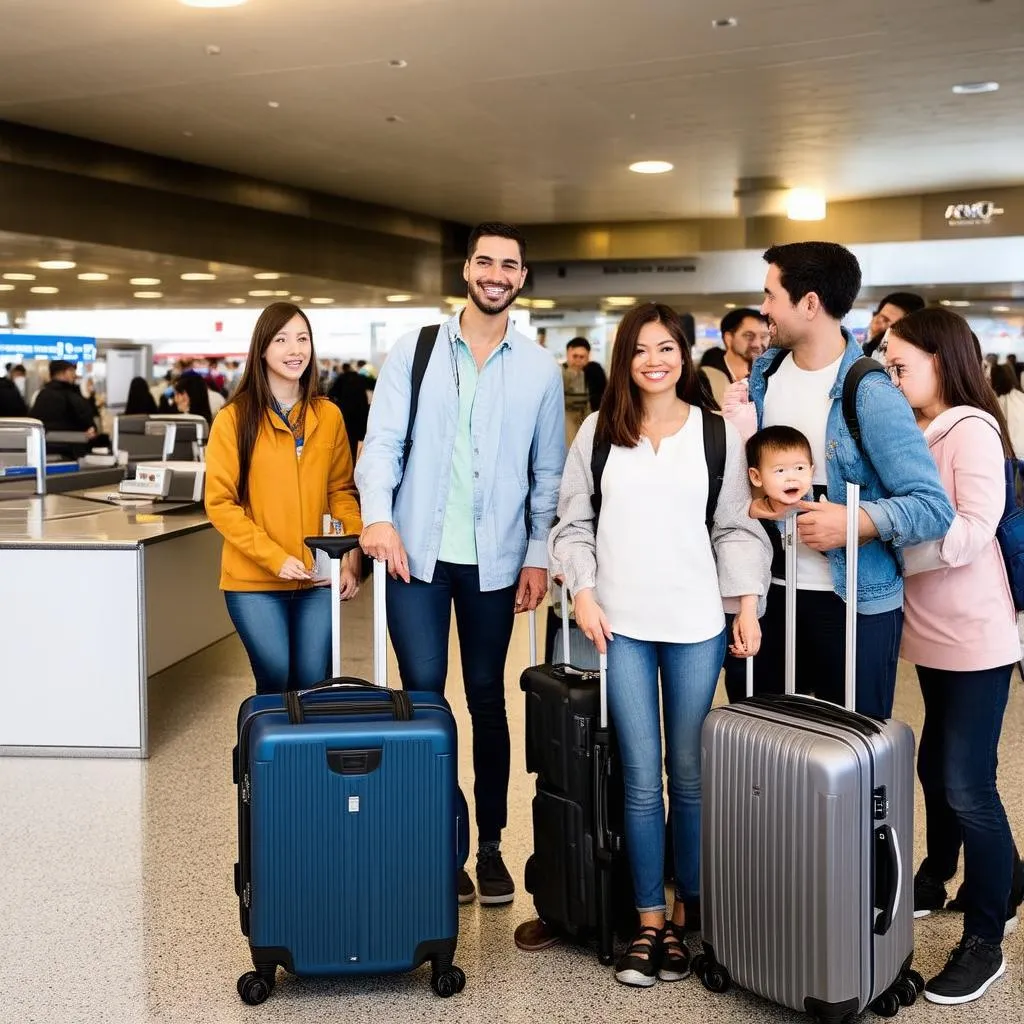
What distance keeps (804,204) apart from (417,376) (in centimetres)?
780

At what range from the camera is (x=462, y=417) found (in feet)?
9.50

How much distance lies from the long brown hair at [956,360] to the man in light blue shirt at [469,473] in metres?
0.86

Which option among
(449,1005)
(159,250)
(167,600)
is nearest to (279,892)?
(449,1005)

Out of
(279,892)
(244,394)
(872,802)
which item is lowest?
(279,892)

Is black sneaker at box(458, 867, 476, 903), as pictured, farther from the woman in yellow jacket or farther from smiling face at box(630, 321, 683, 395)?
smiling face at box(630, 321, 683, 395)

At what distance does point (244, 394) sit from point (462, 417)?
0.79 metres

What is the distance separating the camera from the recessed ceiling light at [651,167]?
8.52 metres

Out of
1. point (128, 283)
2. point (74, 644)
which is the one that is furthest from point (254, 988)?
point (128, 283)

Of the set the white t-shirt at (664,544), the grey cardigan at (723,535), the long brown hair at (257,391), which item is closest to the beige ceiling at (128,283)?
the long brown hair at (257,391)

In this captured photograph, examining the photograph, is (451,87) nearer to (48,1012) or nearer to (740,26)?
(740,26)

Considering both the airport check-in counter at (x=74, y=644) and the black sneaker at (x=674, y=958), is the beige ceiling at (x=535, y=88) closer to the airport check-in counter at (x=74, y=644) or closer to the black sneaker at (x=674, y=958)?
the airport check-in counter at (x=74, y=644)

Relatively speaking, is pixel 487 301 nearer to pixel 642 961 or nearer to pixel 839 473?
pixel 839 473

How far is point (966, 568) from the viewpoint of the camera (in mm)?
2580

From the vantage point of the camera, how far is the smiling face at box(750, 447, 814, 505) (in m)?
2.51
